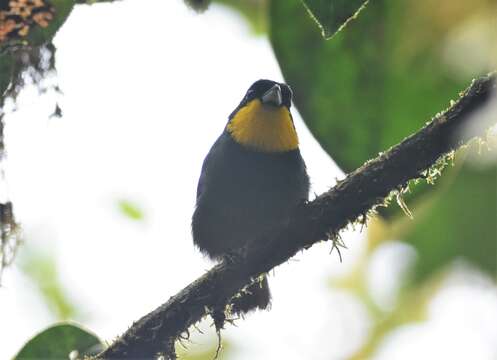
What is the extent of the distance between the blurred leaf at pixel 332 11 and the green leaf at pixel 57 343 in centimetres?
151

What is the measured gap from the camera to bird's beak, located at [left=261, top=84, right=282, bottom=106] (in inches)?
172

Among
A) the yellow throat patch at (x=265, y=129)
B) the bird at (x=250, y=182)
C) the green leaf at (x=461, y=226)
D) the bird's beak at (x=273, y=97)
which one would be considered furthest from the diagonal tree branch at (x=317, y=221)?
the bird's beak at (x=273, y=97)

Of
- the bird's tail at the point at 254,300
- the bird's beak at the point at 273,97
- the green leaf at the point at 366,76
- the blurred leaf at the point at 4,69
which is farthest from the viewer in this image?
the bird's beak at the point at 273,97

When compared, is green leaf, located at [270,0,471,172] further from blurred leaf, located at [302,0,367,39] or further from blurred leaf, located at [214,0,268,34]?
blurred leaf, located at [214,0,268,34]

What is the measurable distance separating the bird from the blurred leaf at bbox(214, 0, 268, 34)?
988 millimetres

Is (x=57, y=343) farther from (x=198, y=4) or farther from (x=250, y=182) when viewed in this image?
(x=250, y=182)

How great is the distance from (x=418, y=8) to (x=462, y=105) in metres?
0.42

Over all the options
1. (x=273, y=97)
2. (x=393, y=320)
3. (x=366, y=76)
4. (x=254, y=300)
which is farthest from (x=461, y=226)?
(x=393, y=320)

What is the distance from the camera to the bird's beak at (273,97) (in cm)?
438

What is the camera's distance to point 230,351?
6480 mm

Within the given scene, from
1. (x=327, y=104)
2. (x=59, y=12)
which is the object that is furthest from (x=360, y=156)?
(x=59, y=12)

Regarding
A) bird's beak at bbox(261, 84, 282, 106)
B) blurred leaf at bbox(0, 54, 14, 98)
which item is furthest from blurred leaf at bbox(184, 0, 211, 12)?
bird's beak at bbox(261, 84, 282, 106)

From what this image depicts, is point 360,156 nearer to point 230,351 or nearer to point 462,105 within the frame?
point 462,105

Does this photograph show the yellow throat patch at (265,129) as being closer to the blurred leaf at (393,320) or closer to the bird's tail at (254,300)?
the bird's tail at (254,300)
